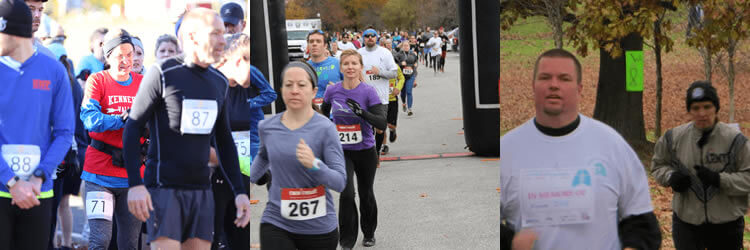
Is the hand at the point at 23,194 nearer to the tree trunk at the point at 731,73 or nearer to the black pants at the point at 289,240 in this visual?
the black pants at the point at 289,240

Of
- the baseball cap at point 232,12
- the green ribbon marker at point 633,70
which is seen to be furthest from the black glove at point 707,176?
the baseball cap at point 232,12

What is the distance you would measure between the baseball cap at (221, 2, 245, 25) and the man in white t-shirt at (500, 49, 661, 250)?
1.39 m

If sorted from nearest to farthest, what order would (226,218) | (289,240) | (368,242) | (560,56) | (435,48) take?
(560,56), (289,240), (226,218), (368,242), (435,48)

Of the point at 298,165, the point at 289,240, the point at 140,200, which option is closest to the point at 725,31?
the point at 298,165

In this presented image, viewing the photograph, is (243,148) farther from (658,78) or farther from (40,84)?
(658,78)

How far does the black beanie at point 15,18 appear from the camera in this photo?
12.4 feet

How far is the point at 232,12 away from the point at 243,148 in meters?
0.67

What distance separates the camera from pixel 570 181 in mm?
3201

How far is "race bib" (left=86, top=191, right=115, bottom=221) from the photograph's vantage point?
13.8 ft

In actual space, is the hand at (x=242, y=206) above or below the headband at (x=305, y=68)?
below

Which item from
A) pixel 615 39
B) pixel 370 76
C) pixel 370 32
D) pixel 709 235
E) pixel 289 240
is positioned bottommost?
pixel 709 235

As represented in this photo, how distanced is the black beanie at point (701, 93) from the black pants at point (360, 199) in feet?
5.04

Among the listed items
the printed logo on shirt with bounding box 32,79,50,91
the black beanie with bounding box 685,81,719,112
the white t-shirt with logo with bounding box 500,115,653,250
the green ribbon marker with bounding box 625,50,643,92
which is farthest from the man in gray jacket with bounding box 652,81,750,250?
the printed logo on shirt with bounding box 32,79,50,91

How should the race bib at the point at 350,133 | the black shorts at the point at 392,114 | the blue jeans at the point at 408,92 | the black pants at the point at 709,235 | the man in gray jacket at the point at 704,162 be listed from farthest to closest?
the blue jeans at the point at 408,92
the black shorts at the point at 392,114
the race bib at the point at 350,133
the black pants at the point at 709,235
the man in gray jacket at the point at 704,162
